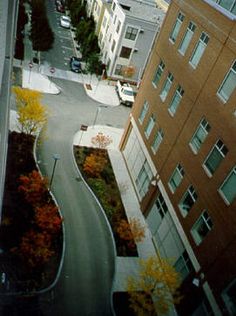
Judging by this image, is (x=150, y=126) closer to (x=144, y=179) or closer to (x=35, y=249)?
(x=144, y=179)

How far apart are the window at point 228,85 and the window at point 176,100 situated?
516 cm

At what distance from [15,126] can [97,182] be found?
34.4 feet

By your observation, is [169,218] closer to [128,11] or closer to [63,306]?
[63,306]

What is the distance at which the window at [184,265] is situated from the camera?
24828 millimetres

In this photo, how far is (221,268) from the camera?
68.8 ft

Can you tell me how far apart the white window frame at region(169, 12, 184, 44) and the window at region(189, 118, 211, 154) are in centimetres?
918

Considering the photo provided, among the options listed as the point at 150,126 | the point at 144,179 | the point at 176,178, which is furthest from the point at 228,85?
the point at 144,179

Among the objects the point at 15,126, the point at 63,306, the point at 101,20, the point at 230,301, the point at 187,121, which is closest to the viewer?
the point at 230,301

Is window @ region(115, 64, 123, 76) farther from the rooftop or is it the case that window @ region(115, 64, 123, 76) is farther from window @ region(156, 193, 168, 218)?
window @ region(156, 193, 168, 218)

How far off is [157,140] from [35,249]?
13.7 meters

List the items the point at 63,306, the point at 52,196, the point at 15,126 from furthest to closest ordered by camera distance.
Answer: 1. the point at 15,126
2. the point at 52,196
3. the point at 63,306

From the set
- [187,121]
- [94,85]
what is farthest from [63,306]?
[94,85]

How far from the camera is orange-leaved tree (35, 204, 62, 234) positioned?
26031 millimetres

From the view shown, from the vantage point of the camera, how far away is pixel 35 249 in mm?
23969
